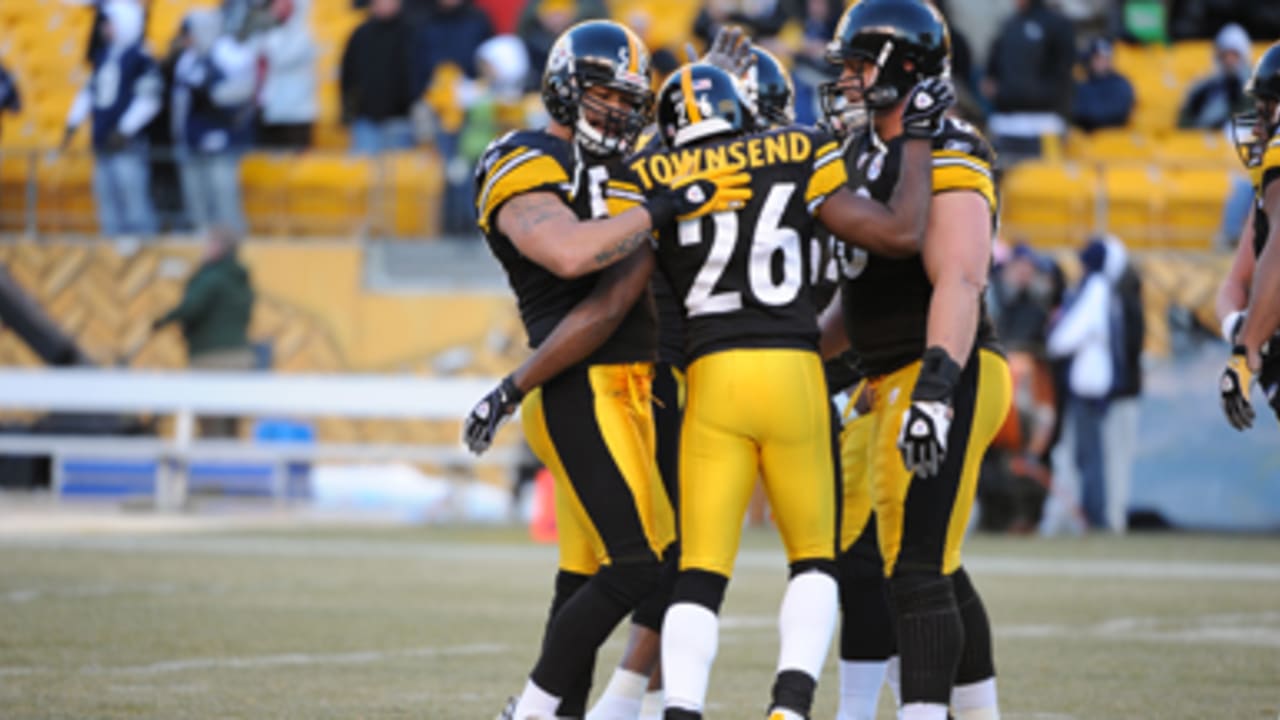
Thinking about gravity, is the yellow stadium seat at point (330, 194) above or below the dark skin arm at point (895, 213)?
below

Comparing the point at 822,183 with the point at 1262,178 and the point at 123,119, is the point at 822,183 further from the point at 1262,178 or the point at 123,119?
the point at 123,119

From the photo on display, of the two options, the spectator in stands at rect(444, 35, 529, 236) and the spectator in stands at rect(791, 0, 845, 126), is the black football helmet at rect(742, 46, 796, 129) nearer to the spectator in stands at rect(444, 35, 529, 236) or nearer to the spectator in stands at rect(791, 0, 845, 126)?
the spectator in stands at rect(791, 0, 845, 126)

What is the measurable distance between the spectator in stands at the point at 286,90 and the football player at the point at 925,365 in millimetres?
13868

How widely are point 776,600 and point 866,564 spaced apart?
13.7 feet

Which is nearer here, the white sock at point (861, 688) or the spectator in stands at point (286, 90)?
the white sock at point (861, 688)

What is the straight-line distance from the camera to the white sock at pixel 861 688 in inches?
215

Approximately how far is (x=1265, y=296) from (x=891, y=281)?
1.06m

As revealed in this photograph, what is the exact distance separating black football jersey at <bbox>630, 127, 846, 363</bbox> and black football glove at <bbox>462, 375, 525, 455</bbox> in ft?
1.67

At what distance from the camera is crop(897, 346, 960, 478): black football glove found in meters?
4.80

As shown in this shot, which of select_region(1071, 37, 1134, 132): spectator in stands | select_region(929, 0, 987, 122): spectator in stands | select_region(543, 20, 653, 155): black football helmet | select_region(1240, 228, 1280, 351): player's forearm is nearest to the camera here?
select_region(543, 20, 653, 155): black football helmet

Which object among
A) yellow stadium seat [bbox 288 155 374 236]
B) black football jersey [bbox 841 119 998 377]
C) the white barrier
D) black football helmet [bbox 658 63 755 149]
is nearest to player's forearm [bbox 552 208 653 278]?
black football helmet [bbox 658 63 755 149]

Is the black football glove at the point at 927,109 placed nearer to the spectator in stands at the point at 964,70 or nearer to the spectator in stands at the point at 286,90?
the spectator in stands at the point at 964,70

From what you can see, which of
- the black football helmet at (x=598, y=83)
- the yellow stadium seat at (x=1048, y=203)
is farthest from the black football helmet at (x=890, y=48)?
the yellow stadium seat at (x=1048, y=203)

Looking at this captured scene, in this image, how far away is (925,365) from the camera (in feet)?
16.2
